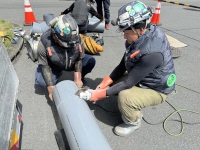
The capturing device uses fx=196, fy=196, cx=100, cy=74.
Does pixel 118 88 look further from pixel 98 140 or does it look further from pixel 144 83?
pixel 98 140

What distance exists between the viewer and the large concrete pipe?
1.80 metres

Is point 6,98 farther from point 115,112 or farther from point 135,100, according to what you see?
point 115,112

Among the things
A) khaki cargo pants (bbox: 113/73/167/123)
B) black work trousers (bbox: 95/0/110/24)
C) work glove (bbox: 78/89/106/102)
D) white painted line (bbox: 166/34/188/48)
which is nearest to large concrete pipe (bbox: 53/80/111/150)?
work glove (bbox: 78/89/106/102)

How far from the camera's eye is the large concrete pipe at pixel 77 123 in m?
1.80

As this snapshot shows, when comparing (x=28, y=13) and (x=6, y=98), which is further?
(x=28, y=13)

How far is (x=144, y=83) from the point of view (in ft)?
7.91

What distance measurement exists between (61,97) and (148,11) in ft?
4.38

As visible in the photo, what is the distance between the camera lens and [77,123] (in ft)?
6.36

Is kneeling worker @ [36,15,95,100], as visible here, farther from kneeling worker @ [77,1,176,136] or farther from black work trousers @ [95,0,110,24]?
black work trousers @ [95,0,110,24]

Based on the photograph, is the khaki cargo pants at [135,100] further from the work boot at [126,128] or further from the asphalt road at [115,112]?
the asphalt road at [115,112]

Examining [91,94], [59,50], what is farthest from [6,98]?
[59,50]

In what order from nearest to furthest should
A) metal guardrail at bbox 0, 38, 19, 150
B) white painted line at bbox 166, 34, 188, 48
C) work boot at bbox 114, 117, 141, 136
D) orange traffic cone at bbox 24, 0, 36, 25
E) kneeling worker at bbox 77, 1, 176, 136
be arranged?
metal guardrail at bbox 0, 38, 19, 150
kneeling worker at bbox 77, 1, 176, 136
work boot at bbox 114, 117, 141, 136
white painted line at bbox 166, 34, 188, 48
orange traffic cone at bbox 24, 0, 36, 25

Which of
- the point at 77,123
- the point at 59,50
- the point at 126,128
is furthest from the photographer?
the point at 59,50

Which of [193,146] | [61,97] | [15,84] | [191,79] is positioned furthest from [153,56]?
[191,79]
